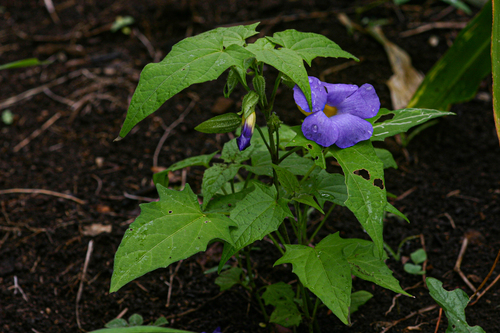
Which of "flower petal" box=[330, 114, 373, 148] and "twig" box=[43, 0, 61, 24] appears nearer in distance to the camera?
"flower petal" box=[330, 114, 373, 148]

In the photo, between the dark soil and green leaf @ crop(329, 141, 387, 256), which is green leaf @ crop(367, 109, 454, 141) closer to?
green leaf @ crop(329, 141, 387, 256)

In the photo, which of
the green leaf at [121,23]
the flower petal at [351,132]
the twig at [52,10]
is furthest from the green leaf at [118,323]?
the twig at [52,10]

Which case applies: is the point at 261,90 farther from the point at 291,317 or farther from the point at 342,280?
the point at 291,317

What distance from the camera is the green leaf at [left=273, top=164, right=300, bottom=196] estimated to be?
52.9 inches

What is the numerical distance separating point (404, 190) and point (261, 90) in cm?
147

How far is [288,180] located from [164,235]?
1.40 feet

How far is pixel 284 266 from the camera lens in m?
2.04

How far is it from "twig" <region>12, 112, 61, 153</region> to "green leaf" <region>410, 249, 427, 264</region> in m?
2.55

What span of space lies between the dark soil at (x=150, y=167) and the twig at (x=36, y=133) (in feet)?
0.05

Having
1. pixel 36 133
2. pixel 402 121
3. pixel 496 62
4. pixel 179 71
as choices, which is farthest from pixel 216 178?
pixel 36 133

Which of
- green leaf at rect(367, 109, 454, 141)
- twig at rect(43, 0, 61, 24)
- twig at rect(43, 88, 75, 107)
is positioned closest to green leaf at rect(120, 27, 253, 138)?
green leaf at rect(367, 109, 454, 141)

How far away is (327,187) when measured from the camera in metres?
1.43

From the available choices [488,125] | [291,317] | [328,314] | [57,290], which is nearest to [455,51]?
[488,125]

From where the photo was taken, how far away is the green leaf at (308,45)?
51.5 inches
